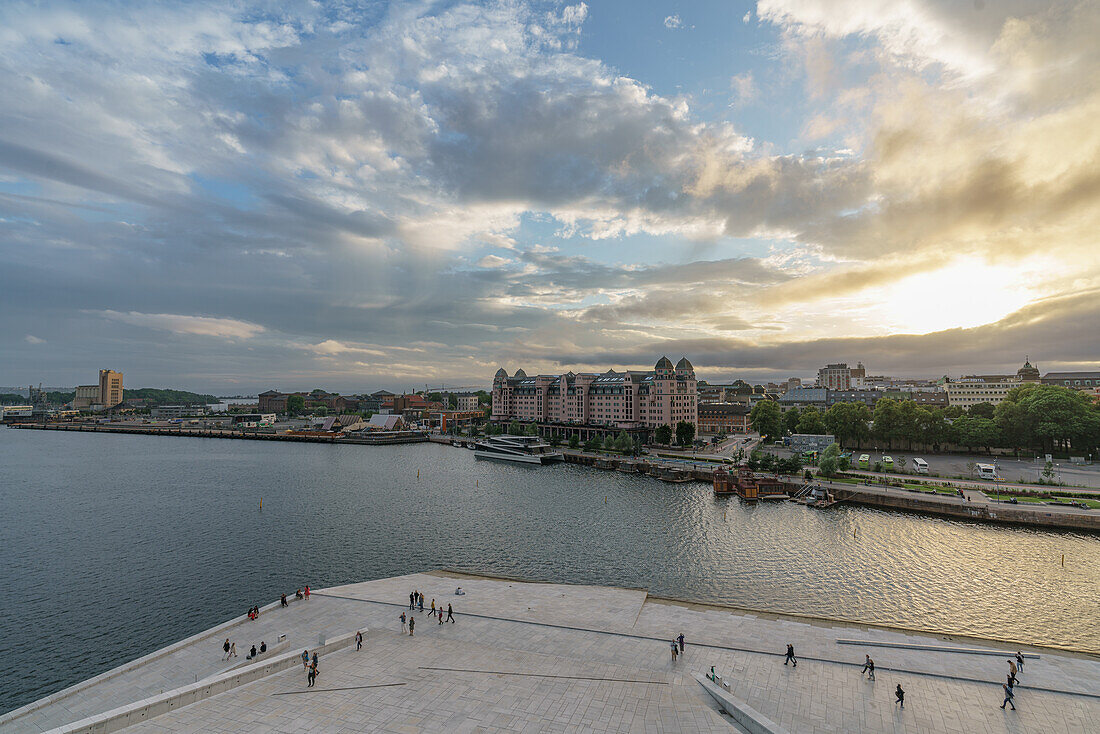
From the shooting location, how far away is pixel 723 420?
173 meters

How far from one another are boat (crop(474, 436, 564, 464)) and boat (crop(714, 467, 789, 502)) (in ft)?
151

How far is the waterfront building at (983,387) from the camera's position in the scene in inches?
6078

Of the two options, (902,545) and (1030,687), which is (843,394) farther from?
(1030,687)

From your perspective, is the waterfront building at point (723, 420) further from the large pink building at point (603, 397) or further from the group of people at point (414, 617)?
the group of people at point (414, 617)

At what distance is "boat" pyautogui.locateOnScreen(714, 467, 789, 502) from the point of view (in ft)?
243

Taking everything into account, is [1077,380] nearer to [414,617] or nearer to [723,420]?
[723,420]

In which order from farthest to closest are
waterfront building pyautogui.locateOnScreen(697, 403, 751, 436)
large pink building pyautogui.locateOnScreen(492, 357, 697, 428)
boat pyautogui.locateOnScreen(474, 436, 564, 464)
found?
1. waterfront building pyautogui.locateOnScreen(697, 403, 751, 436)
2. large pink building pyautogui.locateOnScreen(492, 357, 697, 428)
3. boat pyautogui.locateOnScreen(474, 436, 564, 464)

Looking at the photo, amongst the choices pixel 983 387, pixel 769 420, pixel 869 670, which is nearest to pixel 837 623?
pixel 869 670

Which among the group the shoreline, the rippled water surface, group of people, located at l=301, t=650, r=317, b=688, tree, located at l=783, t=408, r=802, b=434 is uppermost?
tree, located at l=783, t=408, r=802, b=434

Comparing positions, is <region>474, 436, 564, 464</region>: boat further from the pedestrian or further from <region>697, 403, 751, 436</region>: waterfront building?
the pedestrian

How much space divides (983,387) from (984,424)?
78.4 meters

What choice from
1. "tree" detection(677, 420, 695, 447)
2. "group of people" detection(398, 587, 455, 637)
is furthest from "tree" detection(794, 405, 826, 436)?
"group of people" detection(398, 587, 455, 637)

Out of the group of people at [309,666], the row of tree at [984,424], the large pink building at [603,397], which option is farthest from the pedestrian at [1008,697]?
the large pink building at [603,397]

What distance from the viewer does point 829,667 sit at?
25.2 m
